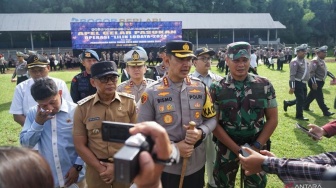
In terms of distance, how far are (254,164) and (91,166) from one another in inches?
63.1

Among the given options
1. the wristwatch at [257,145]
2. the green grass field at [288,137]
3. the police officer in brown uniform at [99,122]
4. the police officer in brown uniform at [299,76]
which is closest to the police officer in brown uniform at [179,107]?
the police officer in brown uniform at [99,122]

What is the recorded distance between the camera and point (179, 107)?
2.90 metres

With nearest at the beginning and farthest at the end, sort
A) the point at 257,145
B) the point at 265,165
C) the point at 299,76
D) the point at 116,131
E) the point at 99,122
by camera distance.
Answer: the point at 116,131 → the point at 265,165 → the point at 99,122 → the point at 257,145 → the point at 299,76

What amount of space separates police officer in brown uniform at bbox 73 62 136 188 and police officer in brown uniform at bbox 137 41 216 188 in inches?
11.0

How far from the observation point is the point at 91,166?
2818 mm

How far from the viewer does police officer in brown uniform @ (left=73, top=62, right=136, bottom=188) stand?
2.75 metres

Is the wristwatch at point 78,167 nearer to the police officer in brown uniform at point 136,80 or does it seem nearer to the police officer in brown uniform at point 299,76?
the police officer in brown uniform at point 136,80

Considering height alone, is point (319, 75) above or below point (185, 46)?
below

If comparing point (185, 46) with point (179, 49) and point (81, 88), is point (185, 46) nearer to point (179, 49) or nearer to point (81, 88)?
point (179, 49)

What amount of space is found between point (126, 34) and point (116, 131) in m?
30.4

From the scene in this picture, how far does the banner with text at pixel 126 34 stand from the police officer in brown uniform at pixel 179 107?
89.9 ft

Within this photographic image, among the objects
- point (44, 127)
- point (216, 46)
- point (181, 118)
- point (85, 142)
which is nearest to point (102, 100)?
point (85, 142)

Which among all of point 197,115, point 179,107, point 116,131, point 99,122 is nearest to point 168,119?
point 179,107

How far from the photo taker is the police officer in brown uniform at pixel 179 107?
112 inches
